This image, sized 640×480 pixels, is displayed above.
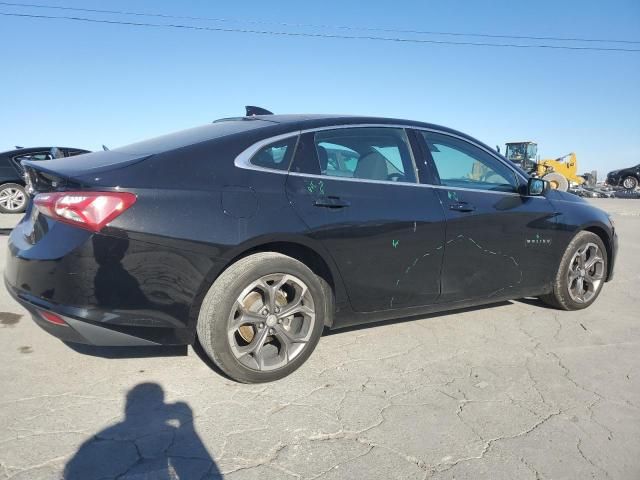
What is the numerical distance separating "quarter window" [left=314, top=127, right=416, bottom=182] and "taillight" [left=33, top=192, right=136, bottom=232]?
1.21 meters

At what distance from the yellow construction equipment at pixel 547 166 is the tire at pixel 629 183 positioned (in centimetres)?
517

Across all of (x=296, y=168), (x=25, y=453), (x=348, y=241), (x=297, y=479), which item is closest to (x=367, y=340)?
(x=348, y=241)

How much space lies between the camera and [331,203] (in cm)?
303

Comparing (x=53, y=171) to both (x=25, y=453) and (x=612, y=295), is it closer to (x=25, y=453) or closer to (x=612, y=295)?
(x=25, y=453)

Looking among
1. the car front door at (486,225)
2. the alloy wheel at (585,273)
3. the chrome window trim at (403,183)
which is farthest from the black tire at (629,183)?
the chrome window trim at (403,183)

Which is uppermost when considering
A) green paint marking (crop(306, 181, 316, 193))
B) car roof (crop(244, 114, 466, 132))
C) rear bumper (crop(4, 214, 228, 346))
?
car roof (crop(244, 114, 466, 132))

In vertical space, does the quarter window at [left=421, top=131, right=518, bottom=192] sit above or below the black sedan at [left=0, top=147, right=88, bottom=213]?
above

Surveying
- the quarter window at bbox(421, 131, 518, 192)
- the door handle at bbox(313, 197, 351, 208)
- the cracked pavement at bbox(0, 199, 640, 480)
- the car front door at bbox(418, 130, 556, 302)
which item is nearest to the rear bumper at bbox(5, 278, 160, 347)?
the cracked pavement at bbox(0, 199, 640, 480)

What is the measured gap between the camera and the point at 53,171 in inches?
104

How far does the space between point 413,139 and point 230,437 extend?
91.8 inches

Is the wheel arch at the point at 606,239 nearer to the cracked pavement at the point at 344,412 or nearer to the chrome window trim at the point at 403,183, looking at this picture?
the chrome window trim at the point at 403,183

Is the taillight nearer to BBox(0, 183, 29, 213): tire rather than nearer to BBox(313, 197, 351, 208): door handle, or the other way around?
BBox(313, 197, 351, 208): door handle

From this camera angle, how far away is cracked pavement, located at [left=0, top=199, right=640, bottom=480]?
7.07 feet

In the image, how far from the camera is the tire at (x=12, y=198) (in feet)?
32.4
